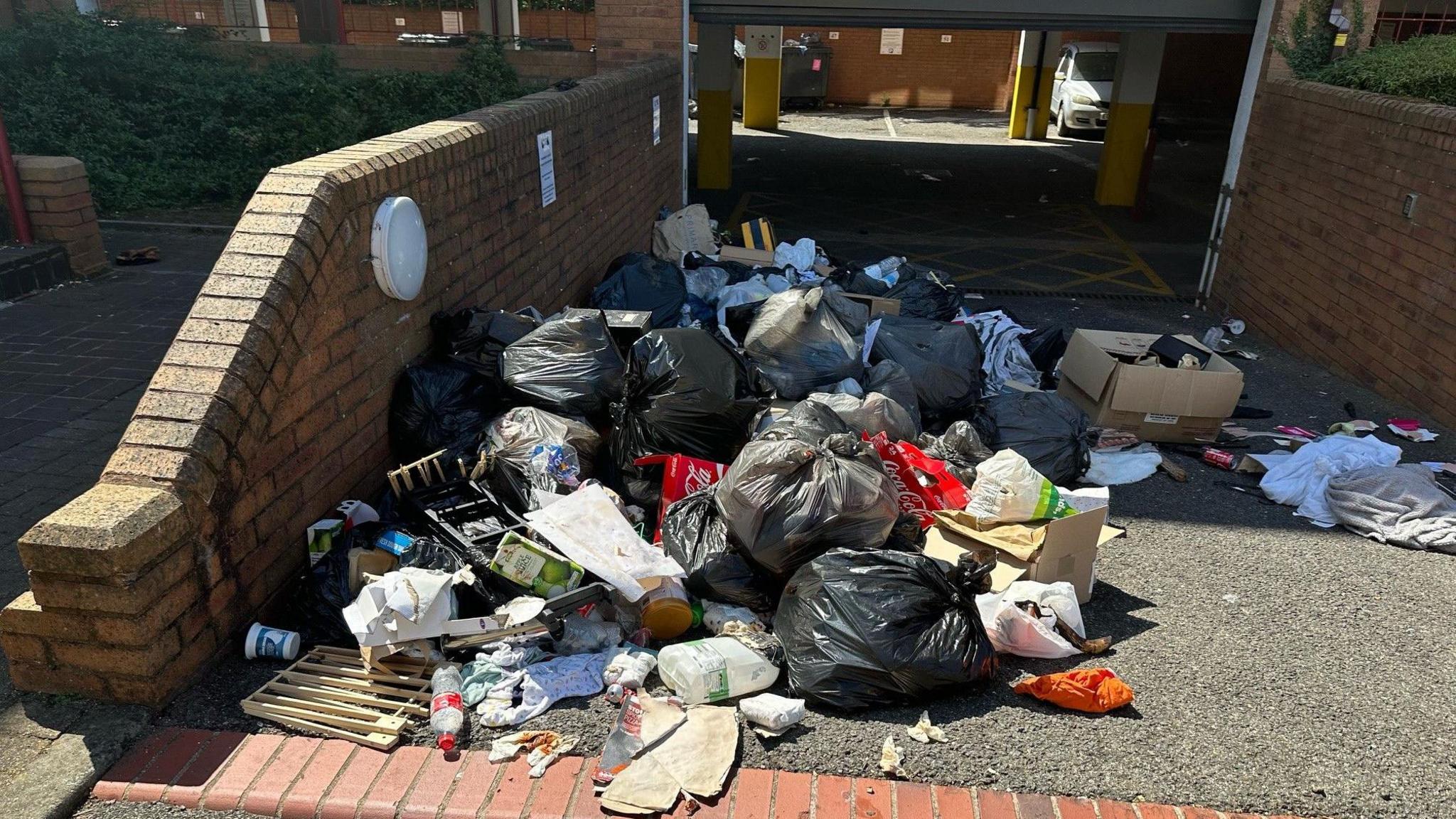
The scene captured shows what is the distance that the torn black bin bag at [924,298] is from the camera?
714cm

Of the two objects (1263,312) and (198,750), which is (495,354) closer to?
(198,750)

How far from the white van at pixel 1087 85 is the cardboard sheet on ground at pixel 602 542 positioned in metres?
18.1

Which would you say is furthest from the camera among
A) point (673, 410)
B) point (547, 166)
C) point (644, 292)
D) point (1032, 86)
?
point (1032, 86)

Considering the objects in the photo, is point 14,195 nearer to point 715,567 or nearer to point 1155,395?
point 715,567

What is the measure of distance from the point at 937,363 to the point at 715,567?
2.46 m

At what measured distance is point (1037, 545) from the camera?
12.4ft

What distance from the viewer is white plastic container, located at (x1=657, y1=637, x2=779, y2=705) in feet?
10.2

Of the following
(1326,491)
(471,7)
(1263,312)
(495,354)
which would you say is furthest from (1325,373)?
(471,7)

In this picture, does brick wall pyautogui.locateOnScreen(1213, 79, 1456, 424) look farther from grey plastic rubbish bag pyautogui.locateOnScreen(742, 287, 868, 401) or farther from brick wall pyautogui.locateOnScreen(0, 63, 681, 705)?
brick wall pyautogui.locateOnScreen(0, 63, 681, 705)

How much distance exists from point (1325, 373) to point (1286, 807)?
5.09 m

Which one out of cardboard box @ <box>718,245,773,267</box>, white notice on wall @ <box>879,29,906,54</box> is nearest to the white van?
white notice on wall @ <box>879,29,906,54</box>

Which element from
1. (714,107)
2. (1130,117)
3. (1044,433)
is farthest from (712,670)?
(1130,117)

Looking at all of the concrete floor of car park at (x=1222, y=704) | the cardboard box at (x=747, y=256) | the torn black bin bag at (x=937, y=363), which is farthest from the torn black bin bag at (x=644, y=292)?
the concrete floor of car park at (x=1222, y=704)

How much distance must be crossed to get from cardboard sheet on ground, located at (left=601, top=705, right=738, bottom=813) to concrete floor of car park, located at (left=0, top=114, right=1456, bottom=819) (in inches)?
4.2
